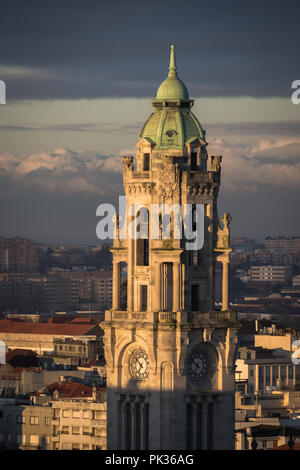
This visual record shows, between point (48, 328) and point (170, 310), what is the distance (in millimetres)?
115940

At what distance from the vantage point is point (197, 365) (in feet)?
206

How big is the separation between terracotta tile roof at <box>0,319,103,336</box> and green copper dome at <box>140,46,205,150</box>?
365 feet

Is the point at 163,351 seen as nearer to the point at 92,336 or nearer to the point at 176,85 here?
the point at 176,85

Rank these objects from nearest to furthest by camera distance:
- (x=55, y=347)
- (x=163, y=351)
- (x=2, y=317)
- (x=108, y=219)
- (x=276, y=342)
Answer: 1. (x=163, y=351)
2. (x=108, y=219)
3. (x=276, y=342)
4. (x=55, y=347)
5. (x=2, y=317)

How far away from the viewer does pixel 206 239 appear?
6294 cm

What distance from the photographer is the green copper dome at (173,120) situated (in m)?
62.2

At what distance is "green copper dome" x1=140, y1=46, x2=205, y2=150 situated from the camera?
6216cm

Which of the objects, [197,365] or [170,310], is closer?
[170,310]

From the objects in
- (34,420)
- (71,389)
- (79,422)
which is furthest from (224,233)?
(71,389)

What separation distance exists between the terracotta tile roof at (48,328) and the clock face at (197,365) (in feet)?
363

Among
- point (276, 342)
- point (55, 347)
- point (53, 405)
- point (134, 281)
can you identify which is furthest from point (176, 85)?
point (55, 347)

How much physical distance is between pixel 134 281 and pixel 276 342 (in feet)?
300

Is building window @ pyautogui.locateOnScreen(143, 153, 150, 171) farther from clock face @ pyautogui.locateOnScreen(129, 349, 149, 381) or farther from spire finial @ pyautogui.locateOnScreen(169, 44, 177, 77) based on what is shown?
clock face @ pyautogui.locateOnScreen(129, 349, 149, 381)

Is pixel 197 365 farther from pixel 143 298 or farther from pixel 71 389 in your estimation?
pixel 71 389
